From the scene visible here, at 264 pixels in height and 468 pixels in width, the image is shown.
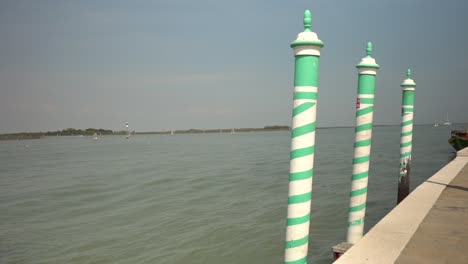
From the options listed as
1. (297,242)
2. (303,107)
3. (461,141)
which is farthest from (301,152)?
(461,141)

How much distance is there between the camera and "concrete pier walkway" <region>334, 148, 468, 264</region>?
110 inches

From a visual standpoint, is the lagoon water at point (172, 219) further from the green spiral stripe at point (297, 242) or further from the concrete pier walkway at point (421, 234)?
the green spiral stripe at point (297, 242)

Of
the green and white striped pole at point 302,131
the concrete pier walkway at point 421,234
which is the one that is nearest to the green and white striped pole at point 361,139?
the concrete pier walkway at point 421,234

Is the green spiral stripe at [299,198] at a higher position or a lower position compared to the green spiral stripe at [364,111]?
lower

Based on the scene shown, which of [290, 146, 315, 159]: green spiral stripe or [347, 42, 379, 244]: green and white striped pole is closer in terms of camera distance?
[290, 146, 315, 159]: green spiral stripe

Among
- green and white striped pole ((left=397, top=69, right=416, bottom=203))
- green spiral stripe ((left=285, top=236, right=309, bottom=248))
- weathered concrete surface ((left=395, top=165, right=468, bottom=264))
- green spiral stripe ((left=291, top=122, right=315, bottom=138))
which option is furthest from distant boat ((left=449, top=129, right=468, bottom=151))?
green spiral stripe ((left=291, top=122, right=315, bottom=138))

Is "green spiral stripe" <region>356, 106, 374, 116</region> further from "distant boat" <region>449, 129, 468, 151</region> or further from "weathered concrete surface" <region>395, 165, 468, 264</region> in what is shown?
"distant boat" <region>449, 129, 468, 151</region>

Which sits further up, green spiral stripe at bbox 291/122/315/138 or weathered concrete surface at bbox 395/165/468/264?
green spiral stripe at bbox 291/122/315/138

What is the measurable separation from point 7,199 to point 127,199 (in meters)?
6.25

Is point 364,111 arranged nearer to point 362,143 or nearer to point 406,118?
point 362,143

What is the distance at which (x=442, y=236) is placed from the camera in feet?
10.9

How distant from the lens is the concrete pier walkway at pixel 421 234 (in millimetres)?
2803

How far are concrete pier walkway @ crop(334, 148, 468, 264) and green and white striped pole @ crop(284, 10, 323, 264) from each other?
459 mm

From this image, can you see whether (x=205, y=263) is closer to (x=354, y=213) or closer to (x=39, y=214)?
(x=354, y=213)
